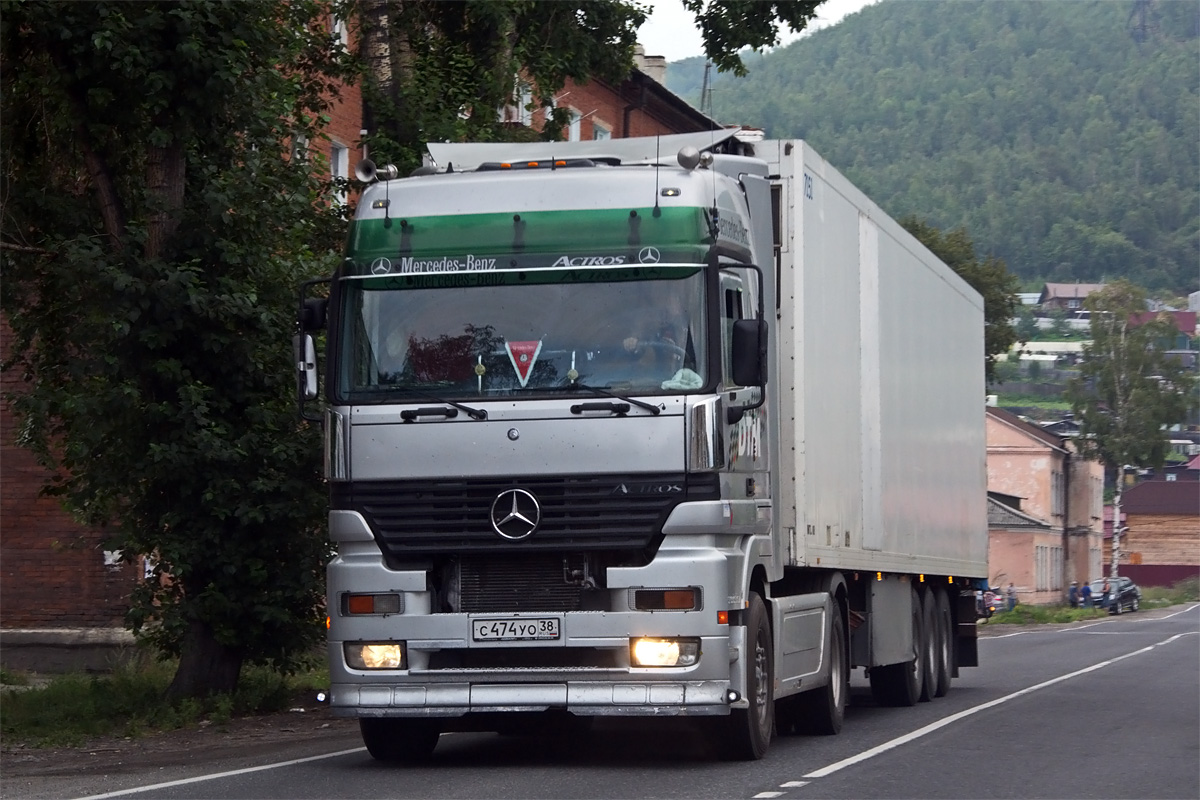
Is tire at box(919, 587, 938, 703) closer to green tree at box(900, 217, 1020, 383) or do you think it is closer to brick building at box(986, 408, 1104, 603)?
green tree at box(900, 217, 1020, 383)

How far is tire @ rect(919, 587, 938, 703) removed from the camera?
1756 cm

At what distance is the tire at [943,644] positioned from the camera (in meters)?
18.5

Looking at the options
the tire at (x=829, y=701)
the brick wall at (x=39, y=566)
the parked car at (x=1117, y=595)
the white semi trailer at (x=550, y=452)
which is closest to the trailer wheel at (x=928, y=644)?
the tire at (x=829, y=701)

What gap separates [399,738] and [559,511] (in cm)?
212

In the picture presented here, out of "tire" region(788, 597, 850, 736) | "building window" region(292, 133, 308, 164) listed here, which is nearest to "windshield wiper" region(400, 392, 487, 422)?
"tire" region(788, 597, 850, 736)

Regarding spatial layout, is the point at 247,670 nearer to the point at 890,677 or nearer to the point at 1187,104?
the point at 890,677

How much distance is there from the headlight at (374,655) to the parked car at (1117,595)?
68.4 metres

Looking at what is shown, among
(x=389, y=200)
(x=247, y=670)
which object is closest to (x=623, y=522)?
(x=389, y=200)

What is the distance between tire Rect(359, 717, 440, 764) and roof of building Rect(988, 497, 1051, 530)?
72001 mm

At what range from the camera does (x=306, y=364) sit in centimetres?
1075

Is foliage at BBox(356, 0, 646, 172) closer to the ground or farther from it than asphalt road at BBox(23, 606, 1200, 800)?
farther from it

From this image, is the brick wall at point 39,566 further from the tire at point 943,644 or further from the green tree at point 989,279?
the green tree at point 989,279

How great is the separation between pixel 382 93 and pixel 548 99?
258 centimetres

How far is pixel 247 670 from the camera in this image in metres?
18.0
